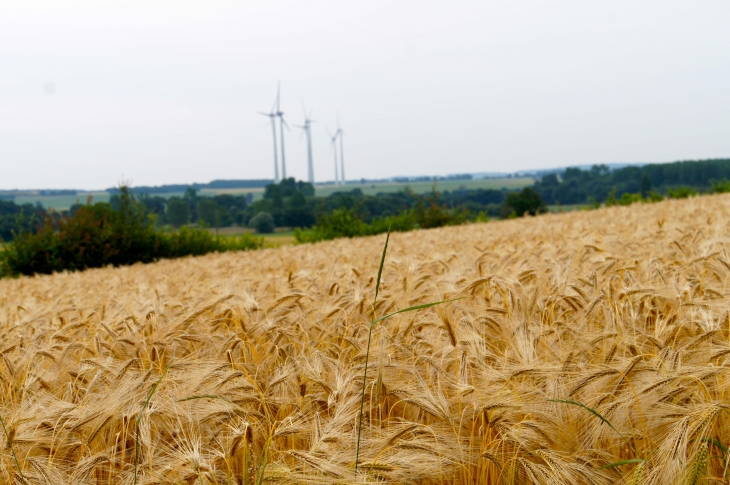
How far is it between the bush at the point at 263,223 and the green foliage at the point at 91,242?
98.7 ft

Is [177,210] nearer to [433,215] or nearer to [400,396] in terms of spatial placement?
[433,215]

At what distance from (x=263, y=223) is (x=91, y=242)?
34198mm

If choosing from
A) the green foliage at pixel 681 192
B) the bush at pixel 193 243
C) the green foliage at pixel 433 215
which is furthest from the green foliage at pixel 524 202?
the bush at pixel 193 243

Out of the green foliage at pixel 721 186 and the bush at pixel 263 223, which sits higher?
the green foliage at pixel 721 186

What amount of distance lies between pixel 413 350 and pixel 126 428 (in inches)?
51.7

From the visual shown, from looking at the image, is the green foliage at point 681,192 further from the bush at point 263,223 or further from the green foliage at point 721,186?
the bush at point 263,223

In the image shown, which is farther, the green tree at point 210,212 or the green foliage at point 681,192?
the green tree at point 210,212

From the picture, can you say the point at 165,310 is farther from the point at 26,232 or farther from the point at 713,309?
the point at 26,232

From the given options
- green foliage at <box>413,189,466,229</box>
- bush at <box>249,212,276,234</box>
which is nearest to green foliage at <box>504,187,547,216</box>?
green foliage at <box>413,189,466,229</box>

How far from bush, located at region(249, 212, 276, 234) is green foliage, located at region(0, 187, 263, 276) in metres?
30.1

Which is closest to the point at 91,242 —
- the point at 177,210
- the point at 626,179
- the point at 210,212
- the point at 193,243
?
the point at 193,243

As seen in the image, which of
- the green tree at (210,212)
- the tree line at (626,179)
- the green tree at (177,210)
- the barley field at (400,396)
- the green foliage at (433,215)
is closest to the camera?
the barley field at (400,396)

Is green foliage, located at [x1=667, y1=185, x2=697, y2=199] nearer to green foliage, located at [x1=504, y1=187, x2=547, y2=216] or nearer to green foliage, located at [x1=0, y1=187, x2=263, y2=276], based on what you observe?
green foliage, located at [x1=504, y1=187, x2=547, y2=216]

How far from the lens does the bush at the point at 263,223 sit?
198 ft
